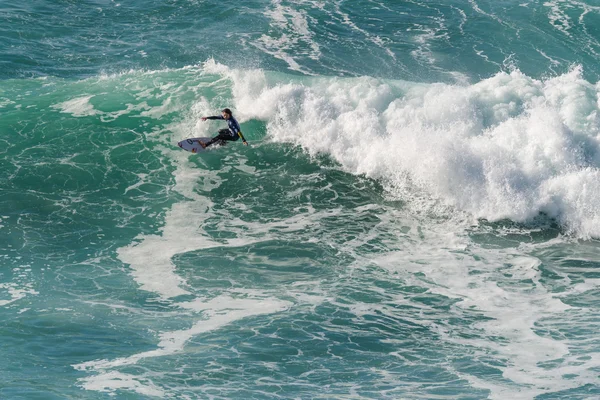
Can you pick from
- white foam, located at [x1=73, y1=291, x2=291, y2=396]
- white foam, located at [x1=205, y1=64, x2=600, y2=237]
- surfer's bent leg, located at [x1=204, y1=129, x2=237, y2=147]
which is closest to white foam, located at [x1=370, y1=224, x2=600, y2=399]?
white foam, located at [x1=73, y1=291, x2=291, y2=396]

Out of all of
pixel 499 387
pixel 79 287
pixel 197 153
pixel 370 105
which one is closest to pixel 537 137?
pixel 370 105

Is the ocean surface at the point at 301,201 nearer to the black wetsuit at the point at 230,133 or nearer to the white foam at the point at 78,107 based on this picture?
the white foam at the point at 78,107

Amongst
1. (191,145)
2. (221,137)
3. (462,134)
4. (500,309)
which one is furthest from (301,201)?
(500,309)

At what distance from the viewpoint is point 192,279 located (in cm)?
1636

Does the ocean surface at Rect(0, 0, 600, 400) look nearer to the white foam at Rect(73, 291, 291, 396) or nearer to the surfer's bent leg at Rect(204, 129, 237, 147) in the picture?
the white foam at Rect(73, 291, 291, 396)

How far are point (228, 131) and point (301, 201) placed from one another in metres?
3.39

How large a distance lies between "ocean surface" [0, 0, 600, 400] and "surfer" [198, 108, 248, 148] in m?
0.38

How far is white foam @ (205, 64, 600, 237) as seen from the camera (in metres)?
20.0

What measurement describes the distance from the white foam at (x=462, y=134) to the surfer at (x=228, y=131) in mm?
1480

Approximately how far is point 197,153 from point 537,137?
9174 millimetres

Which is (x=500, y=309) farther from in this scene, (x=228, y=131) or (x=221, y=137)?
(x=221, y=137)

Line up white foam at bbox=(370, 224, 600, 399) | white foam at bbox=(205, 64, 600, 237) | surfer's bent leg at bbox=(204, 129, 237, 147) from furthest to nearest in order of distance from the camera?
surfer's bent leg at bbox=(204, 129, 237, 147) → white foam at bbox=(205, 64, 600, 237) → white foam at bbox=(370, 224, 600, 399)

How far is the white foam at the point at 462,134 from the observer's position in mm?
20047

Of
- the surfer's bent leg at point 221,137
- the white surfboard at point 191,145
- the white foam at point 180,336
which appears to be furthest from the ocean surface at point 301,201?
the surfer's bent leg at point 221,137
